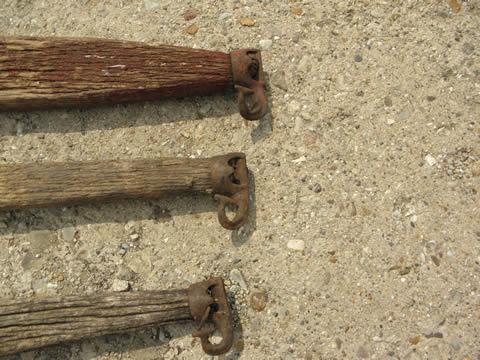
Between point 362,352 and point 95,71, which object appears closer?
point 362,352

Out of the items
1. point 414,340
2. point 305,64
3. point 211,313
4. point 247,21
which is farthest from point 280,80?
point 414,340

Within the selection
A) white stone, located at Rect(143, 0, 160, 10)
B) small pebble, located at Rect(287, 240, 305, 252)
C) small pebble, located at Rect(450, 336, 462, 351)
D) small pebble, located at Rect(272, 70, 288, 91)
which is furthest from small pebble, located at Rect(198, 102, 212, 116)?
small pebble, located at Rect(450, 336, 462, 351)

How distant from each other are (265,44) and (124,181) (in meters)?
1.23

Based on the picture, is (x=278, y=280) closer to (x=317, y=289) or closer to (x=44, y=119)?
(x=317, y=289)

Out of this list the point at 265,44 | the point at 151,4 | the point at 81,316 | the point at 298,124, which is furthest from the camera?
the point at 151,4

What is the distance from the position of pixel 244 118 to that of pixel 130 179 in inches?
29.5

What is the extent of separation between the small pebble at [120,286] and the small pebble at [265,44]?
1614 millimetres

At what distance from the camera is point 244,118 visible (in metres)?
2.92

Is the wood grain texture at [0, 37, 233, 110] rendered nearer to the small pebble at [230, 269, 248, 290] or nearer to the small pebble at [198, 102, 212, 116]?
the small pebble at [198, 102, 212, 116]

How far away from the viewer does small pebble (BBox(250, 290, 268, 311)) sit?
273 centimetres

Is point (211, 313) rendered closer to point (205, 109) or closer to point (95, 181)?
point (95, 181)

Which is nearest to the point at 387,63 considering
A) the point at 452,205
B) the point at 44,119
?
the point at 452,205

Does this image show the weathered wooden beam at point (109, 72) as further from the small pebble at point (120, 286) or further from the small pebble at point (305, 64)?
the small pebble at point (120, 286)

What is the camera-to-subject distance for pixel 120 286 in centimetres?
275
